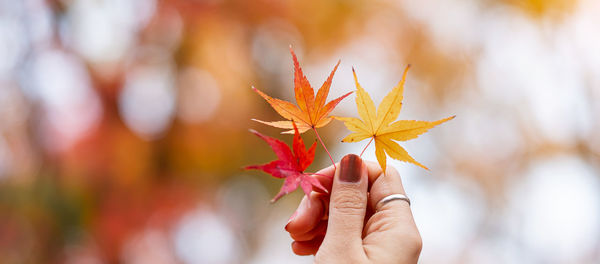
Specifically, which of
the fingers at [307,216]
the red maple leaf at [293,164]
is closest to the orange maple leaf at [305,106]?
the red maple leaf at [293,164]

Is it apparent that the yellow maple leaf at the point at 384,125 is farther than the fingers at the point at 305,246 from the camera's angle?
No

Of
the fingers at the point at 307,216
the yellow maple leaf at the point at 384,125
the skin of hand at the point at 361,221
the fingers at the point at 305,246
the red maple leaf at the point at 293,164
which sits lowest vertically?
the fingers at the point at 305,246

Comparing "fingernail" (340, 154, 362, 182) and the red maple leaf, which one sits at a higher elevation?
the red maple leaf

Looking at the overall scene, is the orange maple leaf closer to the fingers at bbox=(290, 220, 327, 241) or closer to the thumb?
the thumb

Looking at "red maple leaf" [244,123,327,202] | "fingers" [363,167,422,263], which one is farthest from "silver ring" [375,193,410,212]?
"red maple leaf" [244,123,327,202]

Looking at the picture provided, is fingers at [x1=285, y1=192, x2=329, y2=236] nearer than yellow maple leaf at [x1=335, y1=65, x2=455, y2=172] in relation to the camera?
No

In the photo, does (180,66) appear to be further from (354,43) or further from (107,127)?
(354,43)

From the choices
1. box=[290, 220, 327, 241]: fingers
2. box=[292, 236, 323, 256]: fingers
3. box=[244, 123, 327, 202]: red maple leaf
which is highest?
box=[244, 123, 327, 202]: red maple leaf

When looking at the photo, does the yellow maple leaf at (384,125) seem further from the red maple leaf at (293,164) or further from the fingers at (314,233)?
the fingers at (314,233)

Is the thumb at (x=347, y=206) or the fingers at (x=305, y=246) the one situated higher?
the thumb at (x=347, y=206)
